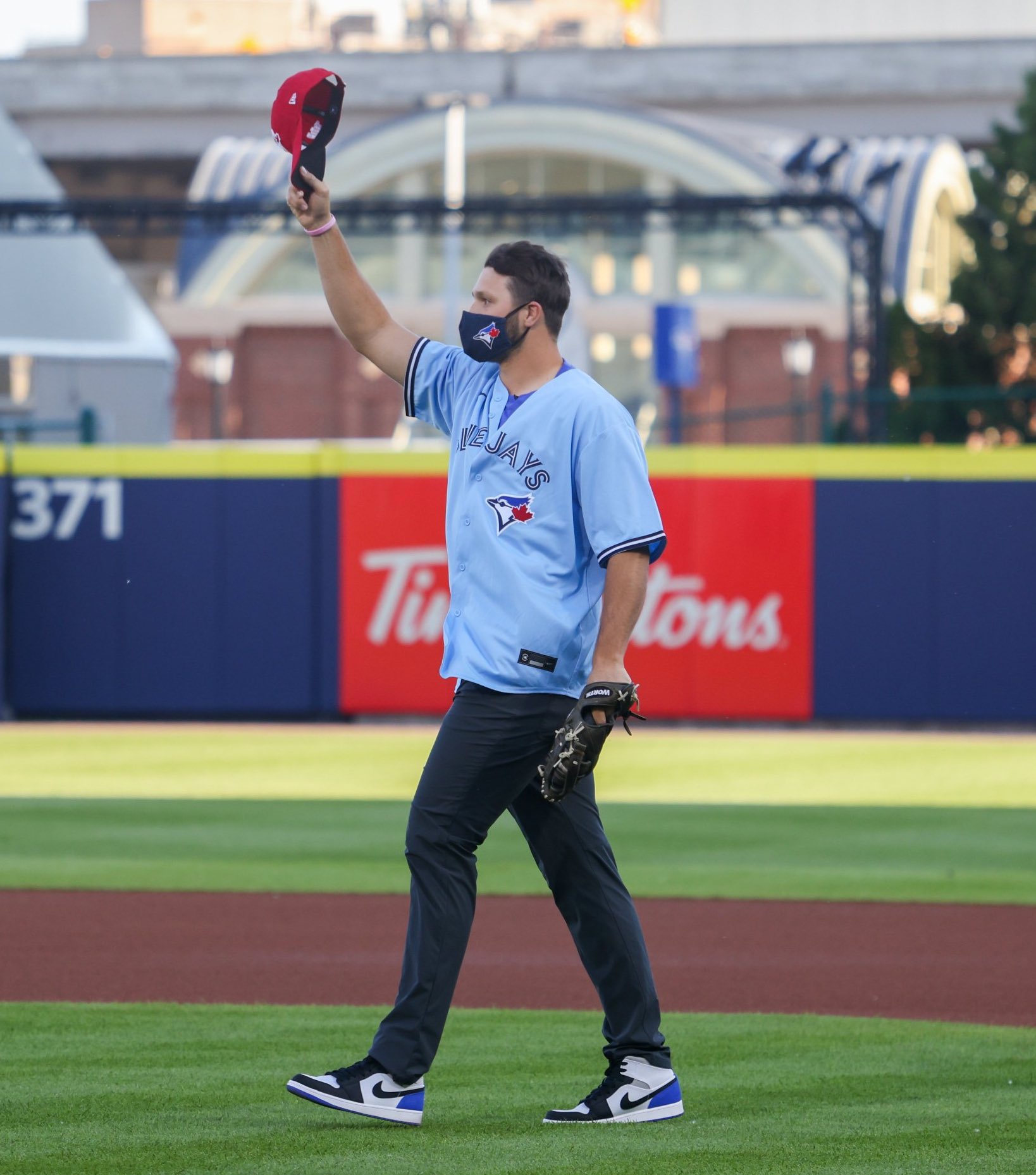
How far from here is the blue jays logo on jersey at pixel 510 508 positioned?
14.8ft

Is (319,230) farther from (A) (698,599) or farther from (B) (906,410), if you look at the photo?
(B) (906,410)

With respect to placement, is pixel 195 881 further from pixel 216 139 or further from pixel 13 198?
pixel 216 139

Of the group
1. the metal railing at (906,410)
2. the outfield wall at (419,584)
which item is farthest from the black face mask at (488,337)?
the metal railing at (906,410)

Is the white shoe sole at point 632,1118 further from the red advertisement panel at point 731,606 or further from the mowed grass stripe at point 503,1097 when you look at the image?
the red advertisement panel at point 731,606

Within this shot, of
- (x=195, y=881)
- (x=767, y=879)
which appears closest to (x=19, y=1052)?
(x=195, y=881)

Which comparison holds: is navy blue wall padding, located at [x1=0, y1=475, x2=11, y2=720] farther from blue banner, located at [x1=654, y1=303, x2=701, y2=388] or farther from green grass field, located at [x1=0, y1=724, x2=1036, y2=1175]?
blue banner, located at [x1=654, y1=303, x2=701, y2=388]

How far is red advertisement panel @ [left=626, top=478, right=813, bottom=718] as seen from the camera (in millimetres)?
17281

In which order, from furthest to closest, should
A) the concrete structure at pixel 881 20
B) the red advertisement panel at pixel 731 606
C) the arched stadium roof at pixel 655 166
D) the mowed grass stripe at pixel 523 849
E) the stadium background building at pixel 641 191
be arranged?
the concrete structure at pixel 881 20 → the stadium background building at pixel 641 191 → the arched stadium roof at pixel 655 166 → the red advertisement panel at pixel 731 606 → the mowed grass stripe at pixel 523 849

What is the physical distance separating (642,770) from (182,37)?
3295 inches

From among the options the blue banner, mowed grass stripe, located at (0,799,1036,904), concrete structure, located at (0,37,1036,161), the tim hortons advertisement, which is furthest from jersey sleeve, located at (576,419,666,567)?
concrete structure, located at (0,37,1036,161)

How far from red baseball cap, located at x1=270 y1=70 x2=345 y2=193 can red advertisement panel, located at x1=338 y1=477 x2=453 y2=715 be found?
12.7 metres

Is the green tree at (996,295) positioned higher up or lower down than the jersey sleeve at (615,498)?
higher up

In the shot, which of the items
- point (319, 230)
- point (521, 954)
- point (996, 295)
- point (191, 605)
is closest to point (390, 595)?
point (191, 605)

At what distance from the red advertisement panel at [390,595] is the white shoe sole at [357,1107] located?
1309 cm
